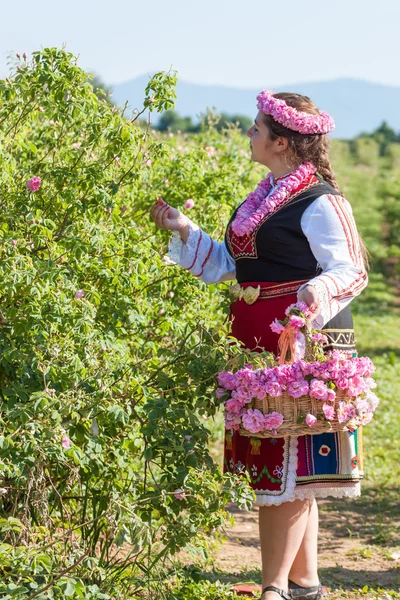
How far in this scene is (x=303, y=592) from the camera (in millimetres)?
2984

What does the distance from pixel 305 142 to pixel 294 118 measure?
0.11 m

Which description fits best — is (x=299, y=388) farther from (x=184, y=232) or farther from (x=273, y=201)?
(x=184, y=232)

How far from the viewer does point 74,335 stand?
8.73ft

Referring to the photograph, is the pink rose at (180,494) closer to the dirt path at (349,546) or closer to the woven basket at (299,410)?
the woven basket at (299,410)

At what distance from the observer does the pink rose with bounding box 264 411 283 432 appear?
252 cm

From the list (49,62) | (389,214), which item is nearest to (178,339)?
(49,62)

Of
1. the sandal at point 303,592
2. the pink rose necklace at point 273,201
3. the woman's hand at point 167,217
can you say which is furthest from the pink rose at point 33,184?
the sandal at point 303,592

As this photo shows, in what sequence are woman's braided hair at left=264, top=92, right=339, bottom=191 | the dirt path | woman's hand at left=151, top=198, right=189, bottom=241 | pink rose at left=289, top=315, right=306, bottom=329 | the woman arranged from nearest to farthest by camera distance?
pink rose at left=289, top=315, right=306, bottom=329, the woman, woman's braided hair at left=264, top=92, right=339, bottom=191, woman's hand at left=151, top=198, right=189, bottom=241, the dirt path

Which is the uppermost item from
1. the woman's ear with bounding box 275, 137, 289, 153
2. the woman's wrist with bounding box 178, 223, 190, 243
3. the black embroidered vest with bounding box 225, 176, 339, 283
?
the woman's ear with bounding box 275, 137, 289, 153

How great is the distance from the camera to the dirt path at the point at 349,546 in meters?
3.56

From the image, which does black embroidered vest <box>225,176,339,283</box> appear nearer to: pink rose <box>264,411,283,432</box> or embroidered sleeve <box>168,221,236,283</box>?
embroidered sleeve <box>168,221,236,283</box>

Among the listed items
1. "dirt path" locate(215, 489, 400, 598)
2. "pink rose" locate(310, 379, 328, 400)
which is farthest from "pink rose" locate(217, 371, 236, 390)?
"dirt path" locate(215, 489, 400, 598)

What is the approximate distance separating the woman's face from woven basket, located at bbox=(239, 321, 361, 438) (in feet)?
2.25

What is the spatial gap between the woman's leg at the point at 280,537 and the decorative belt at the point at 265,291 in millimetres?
632
